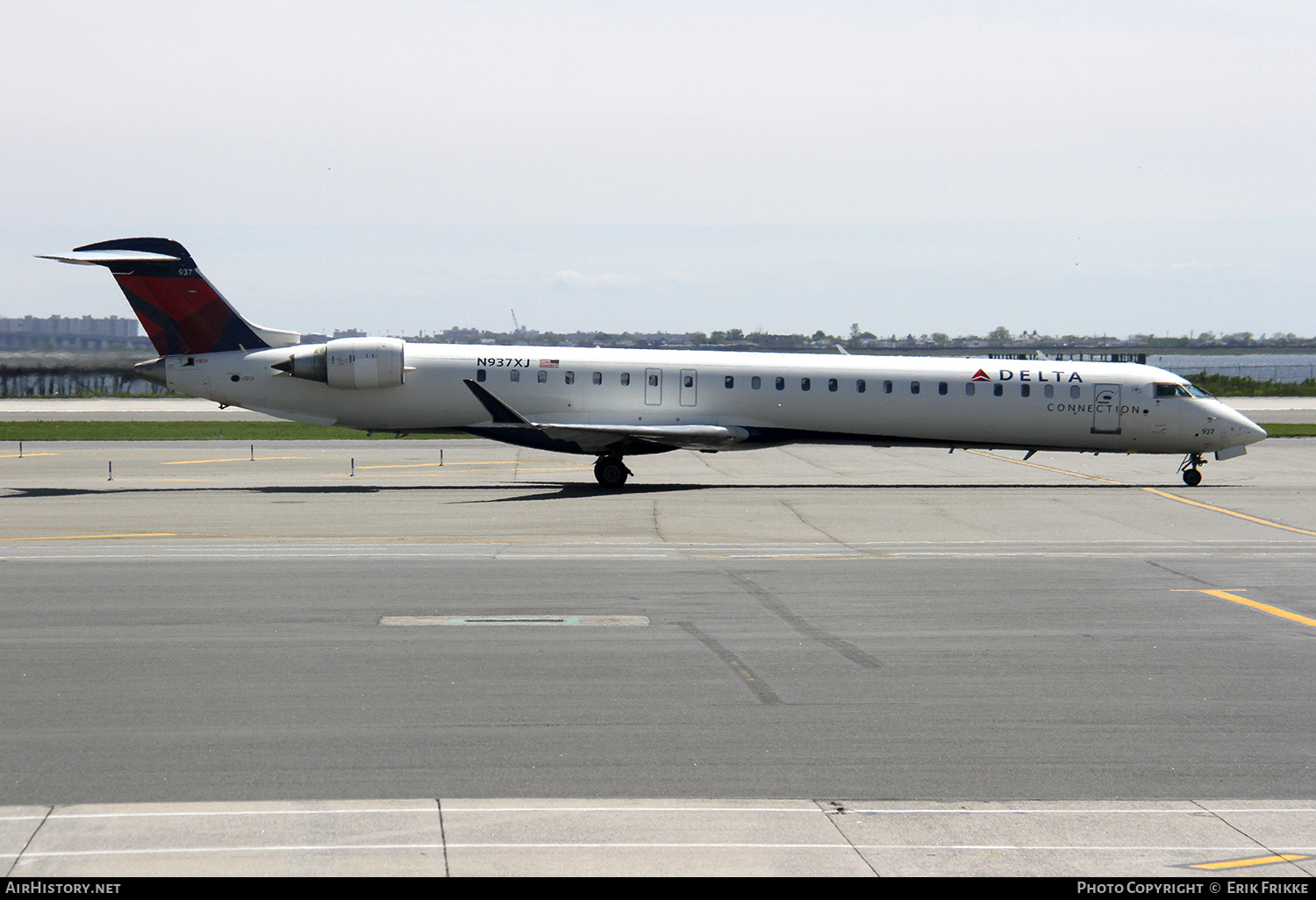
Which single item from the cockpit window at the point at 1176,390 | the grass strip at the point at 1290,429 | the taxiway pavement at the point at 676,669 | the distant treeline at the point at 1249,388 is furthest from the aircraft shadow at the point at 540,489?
the distant treeline at the point at 1249,388

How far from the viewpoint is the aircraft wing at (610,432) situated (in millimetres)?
29812

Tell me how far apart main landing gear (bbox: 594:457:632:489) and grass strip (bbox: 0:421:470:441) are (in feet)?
50.5

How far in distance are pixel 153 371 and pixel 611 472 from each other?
41.6 feet

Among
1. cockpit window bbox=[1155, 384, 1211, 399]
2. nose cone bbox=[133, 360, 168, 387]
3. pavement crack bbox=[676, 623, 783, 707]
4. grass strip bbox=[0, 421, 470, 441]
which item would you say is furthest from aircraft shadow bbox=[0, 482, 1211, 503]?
pavement crack bbox=[676, 623, 783, 707]

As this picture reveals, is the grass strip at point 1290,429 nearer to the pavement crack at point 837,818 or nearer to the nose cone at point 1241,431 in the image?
the nose cone at point 1241,431

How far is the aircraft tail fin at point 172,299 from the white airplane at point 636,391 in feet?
0.11

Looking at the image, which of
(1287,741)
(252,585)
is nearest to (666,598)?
(252,585)

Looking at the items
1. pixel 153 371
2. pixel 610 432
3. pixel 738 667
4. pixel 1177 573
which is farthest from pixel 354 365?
pixel 738 667

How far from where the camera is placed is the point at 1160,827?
7.40 metres

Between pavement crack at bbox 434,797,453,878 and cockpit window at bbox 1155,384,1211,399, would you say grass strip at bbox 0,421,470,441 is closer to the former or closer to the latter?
cockpit window at bbox 1155,384,1211,399

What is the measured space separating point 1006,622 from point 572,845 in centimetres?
814

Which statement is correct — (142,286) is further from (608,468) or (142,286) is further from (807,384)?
(807,384)

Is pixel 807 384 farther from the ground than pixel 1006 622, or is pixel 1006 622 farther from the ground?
pixel 807 384

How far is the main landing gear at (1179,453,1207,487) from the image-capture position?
3108 cm
